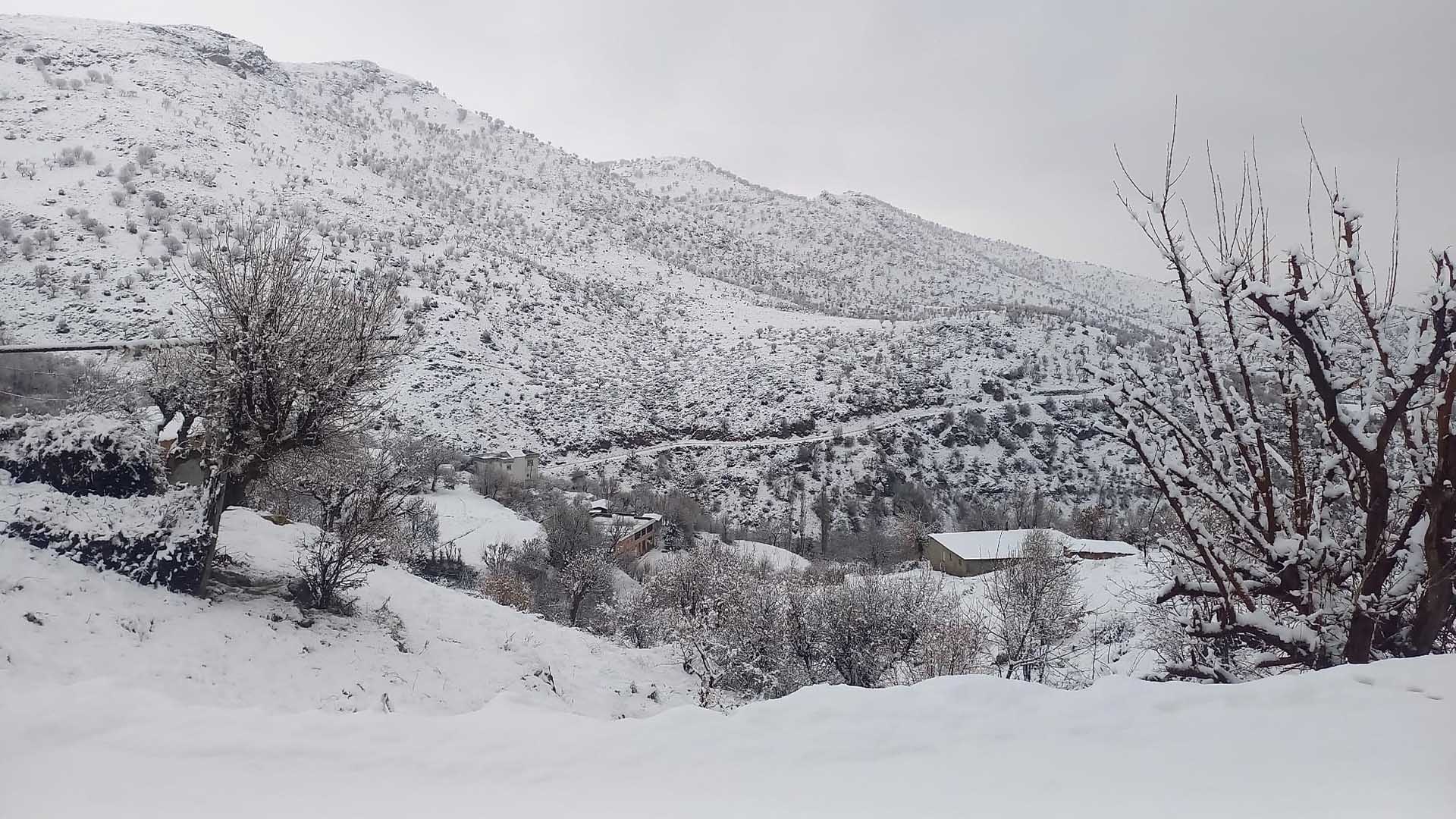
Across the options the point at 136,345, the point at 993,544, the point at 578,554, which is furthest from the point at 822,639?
the point at 993,544

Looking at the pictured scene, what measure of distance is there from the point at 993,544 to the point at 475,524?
25.8 meters

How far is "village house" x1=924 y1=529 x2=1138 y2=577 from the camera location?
104 ft

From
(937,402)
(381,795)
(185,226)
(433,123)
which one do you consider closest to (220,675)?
(381,795)

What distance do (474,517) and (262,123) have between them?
59.2 m

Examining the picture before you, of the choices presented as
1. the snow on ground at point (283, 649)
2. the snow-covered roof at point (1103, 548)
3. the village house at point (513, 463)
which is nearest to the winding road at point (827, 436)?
the village house at point (513, 463)

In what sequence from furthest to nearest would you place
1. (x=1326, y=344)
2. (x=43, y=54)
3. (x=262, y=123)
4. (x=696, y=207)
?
1. (x=696, y=207)
2. (x=262, y=123)
3. (x=43, y=54)
4. (x=1326, y=344)

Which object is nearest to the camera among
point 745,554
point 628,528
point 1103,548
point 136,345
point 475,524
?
point 136,345

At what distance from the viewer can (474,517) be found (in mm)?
28578

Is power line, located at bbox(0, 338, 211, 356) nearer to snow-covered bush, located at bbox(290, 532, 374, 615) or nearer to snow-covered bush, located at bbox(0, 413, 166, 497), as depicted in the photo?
snow-covered bush, located at bbox(0, 413, 166, 497)

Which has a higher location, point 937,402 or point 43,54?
point 43,54

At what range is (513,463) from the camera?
1405 inches

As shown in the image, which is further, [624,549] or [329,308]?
[624,549]

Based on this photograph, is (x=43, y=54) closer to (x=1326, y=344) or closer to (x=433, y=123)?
(x=433, y=123)

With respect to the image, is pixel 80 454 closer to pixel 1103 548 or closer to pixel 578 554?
pixel 578 554
